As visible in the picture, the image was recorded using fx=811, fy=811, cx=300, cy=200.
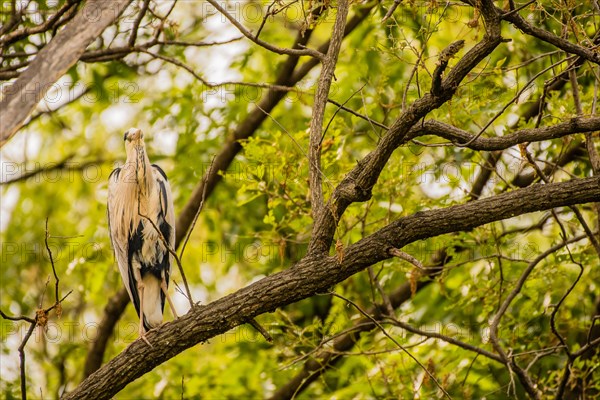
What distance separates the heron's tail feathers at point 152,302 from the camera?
21.6 ft

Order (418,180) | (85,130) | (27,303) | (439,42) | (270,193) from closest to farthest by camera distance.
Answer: (270,193), (418,180), (439,42), (27,303), (85,130)

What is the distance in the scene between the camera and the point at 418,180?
22.5ft

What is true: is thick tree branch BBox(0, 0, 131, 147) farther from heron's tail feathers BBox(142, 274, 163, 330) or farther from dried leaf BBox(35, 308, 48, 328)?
heron's tail feathers BBox(142, 274, 163, 330)

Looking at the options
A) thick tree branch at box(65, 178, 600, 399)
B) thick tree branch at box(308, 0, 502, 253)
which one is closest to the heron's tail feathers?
thick tree branch at box(65, 178, 600, 399)

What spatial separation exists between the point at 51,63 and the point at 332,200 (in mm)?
1637

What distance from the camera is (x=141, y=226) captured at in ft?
21.5

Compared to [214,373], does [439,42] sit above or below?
above

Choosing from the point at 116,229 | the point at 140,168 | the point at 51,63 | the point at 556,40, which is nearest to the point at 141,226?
the point at 116,229

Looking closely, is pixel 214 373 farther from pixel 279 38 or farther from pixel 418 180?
pixel 279 38

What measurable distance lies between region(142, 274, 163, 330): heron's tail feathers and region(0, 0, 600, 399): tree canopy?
0.61 ft

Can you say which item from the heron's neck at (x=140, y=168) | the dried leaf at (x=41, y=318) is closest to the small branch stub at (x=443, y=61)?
the dried leaf at (x=41, y=318)

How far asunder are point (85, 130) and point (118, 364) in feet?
21.5

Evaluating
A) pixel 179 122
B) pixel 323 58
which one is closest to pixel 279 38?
pixel 179 122

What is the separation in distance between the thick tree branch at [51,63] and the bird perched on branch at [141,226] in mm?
2842
